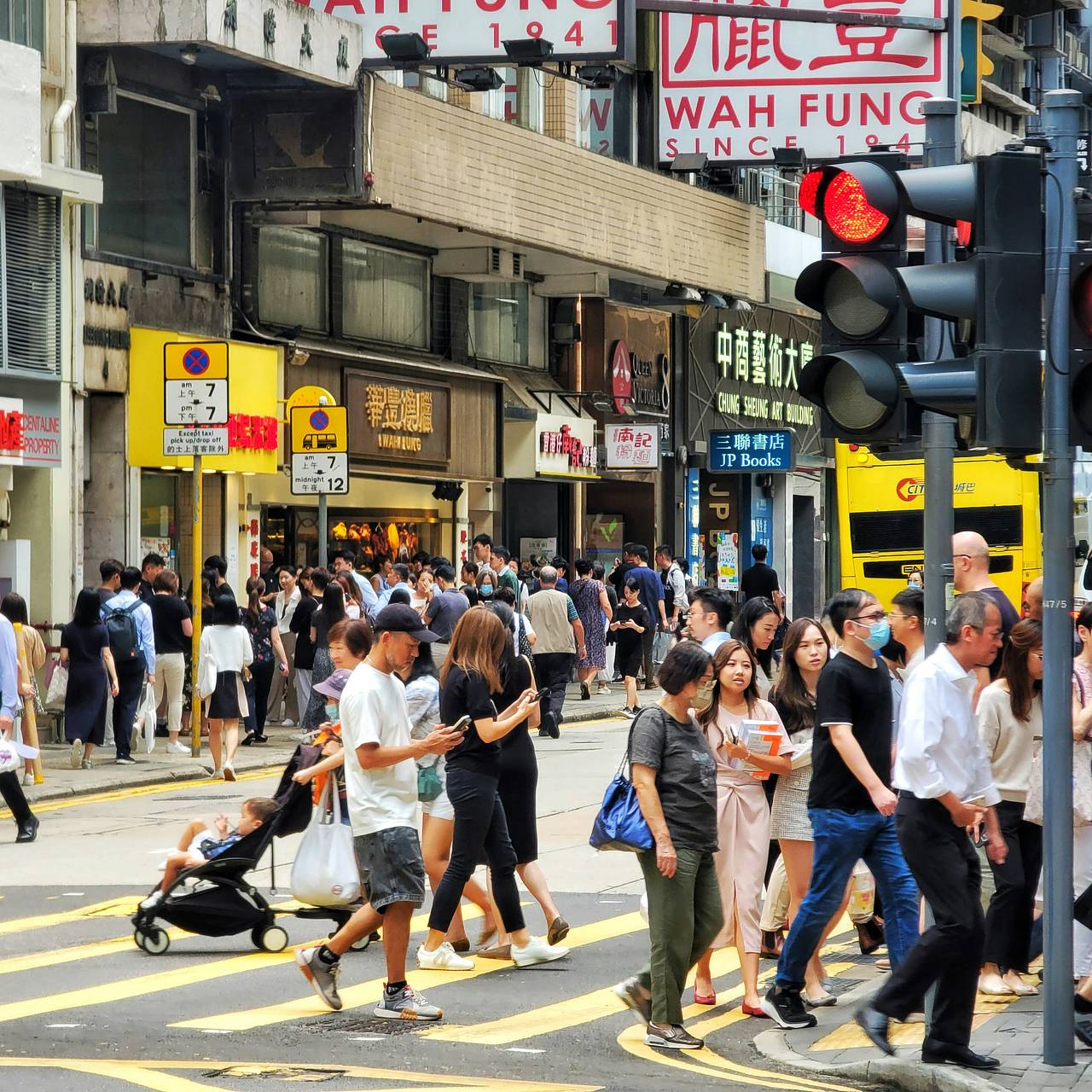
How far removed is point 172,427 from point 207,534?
5435 mm

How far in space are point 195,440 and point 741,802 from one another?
1182 cm

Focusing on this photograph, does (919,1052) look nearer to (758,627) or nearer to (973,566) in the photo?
(758,627)

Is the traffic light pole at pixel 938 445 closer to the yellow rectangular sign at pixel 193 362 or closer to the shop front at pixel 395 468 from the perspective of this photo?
the yellow rectangular sign at pixel 193 362

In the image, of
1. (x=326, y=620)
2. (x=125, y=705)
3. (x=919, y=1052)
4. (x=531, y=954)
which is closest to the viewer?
(x=919, y=1052)

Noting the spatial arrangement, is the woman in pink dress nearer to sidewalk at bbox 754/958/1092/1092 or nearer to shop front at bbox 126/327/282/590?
sidewalk at bbox 754/958/1092/1092

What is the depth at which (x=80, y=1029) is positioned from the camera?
8.88 meters

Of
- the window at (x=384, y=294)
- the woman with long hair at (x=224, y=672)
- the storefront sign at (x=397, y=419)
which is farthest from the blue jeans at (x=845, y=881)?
the window at (x=384, y=294)

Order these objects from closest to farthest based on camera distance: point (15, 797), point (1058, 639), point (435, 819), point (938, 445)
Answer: point (1058, 639) → point (938, 445) → point (435, 819) → point (15, 797)

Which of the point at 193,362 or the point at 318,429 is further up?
the point at 193,362

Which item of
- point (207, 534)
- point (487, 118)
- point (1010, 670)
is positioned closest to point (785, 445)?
point (487, 118)

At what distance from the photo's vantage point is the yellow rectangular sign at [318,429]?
2220 cm

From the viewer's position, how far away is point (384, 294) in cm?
3038

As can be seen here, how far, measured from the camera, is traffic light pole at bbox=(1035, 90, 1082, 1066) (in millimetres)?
7566

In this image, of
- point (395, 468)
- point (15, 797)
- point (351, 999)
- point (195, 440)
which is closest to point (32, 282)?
point (195, 440)
